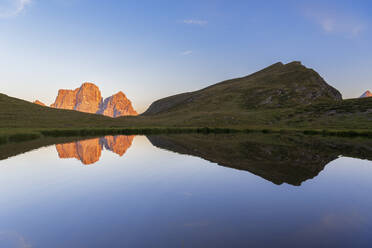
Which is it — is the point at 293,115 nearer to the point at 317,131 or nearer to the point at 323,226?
the point at 317,131

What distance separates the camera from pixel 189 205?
525 inches

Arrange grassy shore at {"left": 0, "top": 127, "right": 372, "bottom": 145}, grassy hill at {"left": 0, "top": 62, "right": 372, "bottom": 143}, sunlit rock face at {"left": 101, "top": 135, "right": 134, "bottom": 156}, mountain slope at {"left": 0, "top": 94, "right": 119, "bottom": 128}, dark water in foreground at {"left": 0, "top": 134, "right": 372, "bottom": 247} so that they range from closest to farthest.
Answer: dark water in foreground at {"left": 0, "top": 134, "right": 372, "bottom": 247} < sunlit rock face at {"left": 101, "top": 135, "right": 134, "bottom": 156} < grassy shore at {"left": 0, "top": 127, "right": 372, "bottom": 145} < grassy hill at {"left": 0, "top": 62, "right": 372, "bottom": 143} < mountain slope at {"left": 0, "top": 94, "right": 119, "bottom": 128}

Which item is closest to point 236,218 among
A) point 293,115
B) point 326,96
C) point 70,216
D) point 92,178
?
point 70,216

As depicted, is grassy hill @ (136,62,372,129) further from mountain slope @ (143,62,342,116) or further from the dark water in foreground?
the dark water in foreground

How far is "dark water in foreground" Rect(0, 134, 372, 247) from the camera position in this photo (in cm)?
946

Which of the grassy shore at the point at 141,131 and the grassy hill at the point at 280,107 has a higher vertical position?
the grassy hill at the point at 280,107

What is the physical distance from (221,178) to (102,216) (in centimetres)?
1051

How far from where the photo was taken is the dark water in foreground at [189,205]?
372 inches

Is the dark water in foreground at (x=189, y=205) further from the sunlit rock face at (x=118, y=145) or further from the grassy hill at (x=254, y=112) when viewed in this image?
the grassy hill at (x=254, y=112)

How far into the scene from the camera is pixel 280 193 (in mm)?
15289

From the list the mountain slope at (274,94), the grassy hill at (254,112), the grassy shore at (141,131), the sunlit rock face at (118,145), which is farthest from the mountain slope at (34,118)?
the mountain slope at (274,94)

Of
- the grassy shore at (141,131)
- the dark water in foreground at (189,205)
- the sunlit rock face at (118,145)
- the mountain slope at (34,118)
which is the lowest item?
the dark water in foreground at (189,205)

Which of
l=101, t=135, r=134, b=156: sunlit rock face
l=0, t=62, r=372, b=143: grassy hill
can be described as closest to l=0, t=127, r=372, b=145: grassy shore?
l=0, t=62, r=372, b=143: grassy hill

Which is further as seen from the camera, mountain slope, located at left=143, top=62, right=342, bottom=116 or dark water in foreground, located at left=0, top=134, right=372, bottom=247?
mountain slope, located at left=143, top=62, right=342, bottom=116
